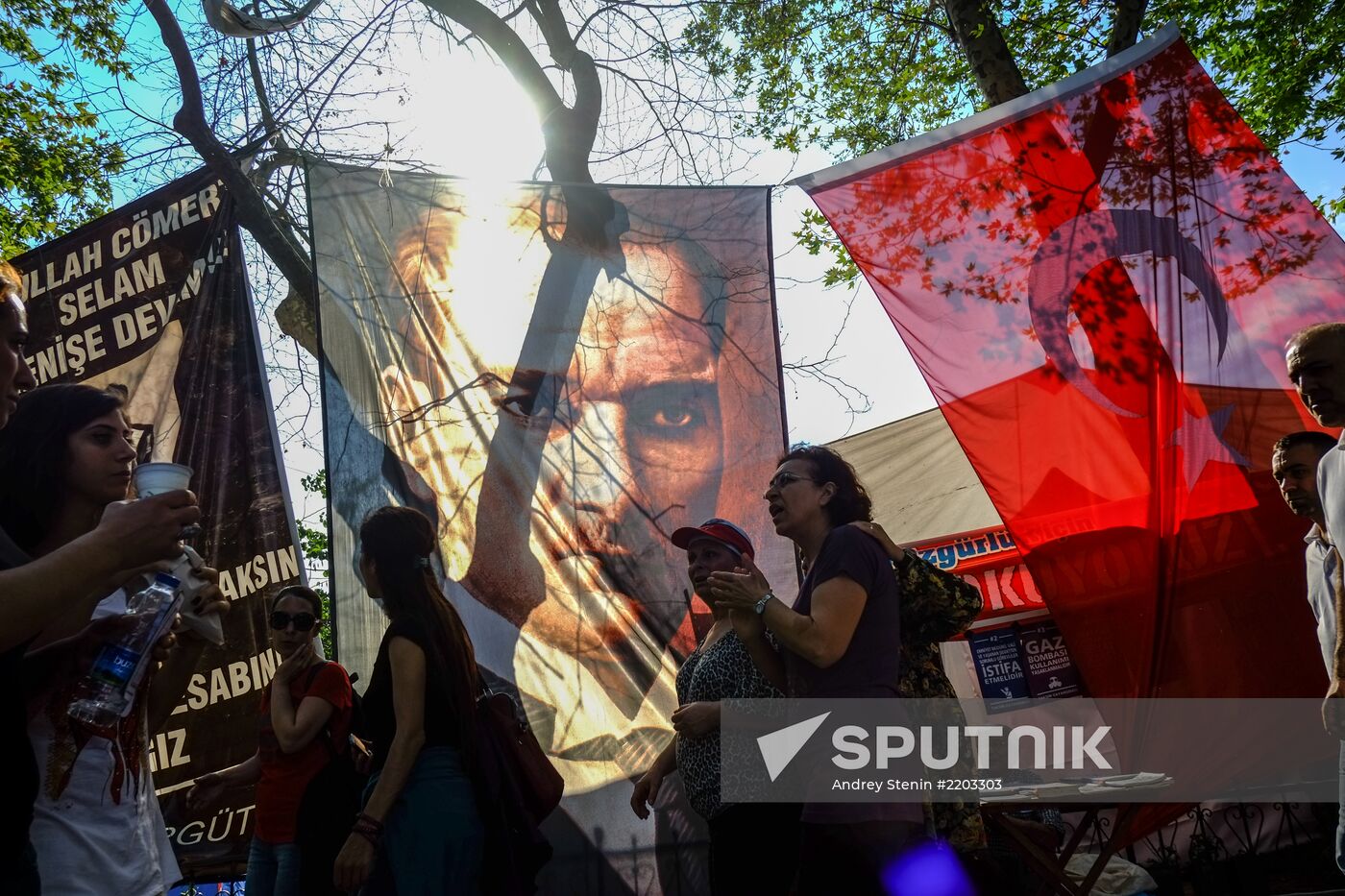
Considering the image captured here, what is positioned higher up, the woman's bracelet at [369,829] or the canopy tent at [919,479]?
the canopy tent at [919,479]

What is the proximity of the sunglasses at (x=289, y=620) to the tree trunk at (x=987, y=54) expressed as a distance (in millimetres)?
5417

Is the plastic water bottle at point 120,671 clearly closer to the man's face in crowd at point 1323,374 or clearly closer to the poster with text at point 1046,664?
the man's face in crowd at point 1323,374

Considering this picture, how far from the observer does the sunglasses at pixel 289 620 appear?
393 centimetres

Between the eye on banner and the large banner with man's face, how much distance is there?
684 millimetres

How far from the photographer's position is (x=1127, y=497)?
435cm

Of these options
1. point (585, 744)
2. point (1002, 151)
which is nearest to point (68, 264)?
point (585, 744)

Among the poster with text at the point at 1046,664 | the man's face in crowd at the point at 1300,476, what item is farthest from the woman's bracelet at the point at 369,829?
the poster with text at the point at 1046,664

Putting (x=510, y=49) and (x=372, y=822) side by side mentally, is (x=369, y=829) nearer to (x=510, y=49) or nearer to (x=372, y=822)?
(x=372, y=822)

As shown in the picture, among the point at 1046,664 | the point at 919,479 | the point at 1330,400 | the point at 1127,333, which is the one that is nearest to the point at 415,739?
the point at 1330,400

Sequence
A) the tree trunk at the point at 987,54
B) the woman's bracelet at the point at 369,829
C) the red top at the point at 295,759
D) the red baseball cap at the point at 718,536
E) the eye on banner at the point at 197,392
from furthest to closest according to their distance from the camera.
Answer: the tree trunk at the point at 987,54 < the eye on banner at the point at 197,392 < the red baseball cap at the point at 718,536 < the red top at the point at 295,759 < the woman's bracelet at the point at 369,829

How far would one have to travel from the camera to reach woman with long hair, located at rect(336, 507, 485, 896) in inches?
113

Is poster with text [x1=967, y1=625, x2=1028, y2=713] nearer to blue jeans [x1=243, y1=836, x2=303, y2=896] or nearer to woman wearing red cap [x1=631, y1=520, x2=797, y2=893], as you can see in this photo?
woman wearing red cap [x1=631, y1=520, x2=797, y2=893]

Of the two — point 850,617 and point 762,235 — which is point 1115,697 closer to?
point 850,617

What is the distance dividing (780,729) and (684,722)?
0.41 m
